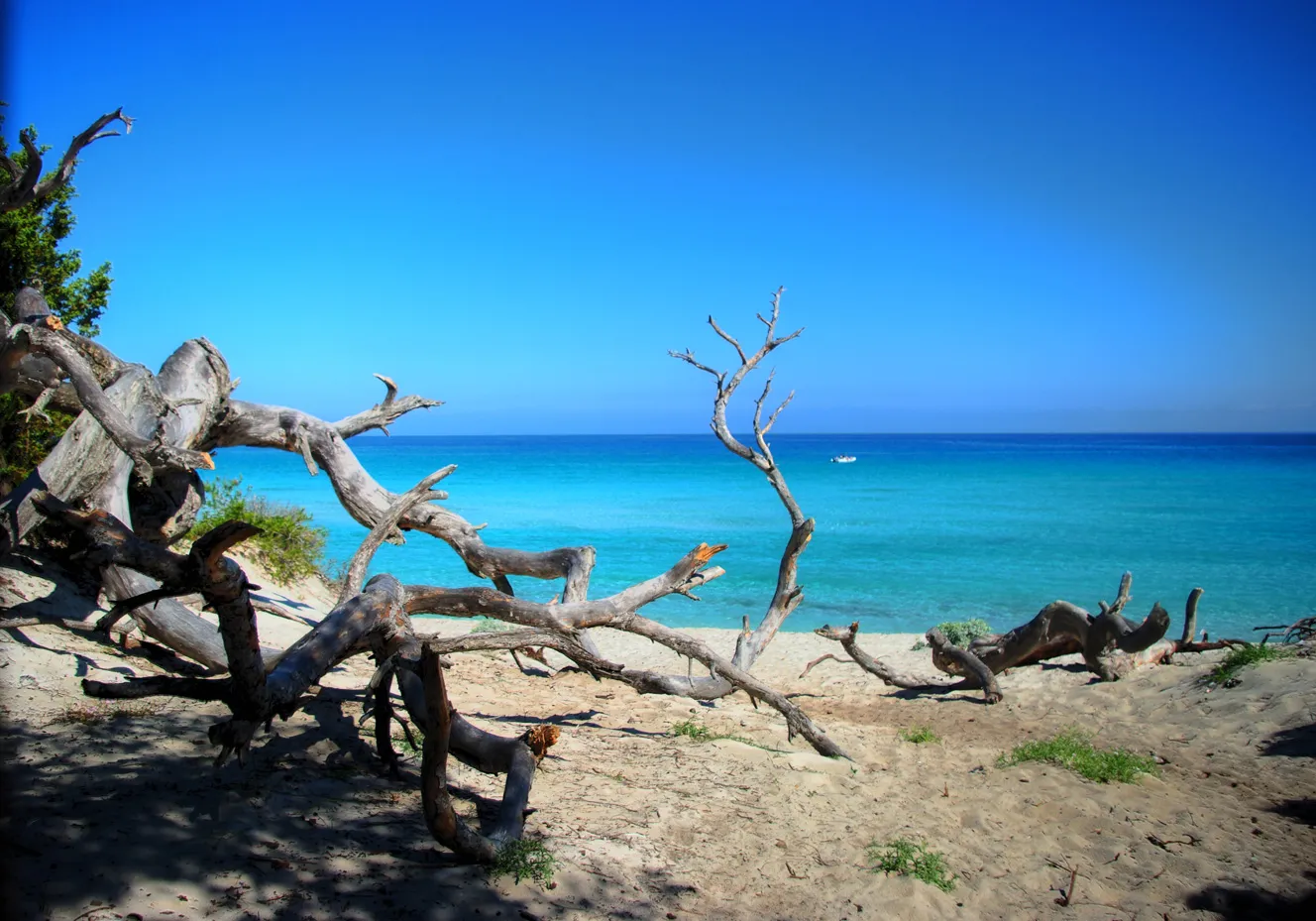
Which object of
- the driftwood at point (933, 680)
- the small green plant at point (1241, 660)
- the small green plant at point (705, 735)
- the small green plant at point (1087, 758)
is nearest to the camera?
the small green plant at point (1087, 758)

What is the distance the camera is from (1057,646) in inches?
389

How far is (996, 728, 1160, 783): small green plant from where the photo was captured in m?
6.21

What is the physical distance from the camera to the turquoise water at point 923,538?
1833 cm

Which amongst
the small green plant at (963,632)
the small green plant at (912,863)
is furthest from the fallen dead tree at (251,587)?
the small green plant at (963,632)

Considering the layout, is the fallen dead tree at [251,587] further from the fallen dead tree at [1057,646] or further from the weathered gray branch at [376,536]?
the fallen dead tree at [1057,646]

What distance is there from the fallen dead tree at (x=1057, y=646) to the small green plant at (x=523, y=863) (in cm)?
572

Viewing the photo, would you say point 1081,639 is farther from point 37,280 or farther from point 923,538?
point 923,538

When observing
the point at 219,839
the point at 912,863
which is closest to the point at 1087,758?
the point at 912,863

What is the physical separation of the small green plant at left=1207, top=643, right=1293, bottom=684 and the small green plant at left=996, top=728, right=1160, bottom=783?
225cm

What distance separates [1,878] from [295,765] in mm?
2296

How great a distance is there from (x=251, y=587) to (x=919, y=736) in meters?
5.77

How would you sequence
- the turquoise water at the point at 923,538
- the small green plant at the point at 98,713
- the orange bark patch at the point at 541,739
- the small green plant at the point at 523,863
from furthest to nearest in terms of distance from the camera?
the turquoise water at the point at 923,538
the orange bark patch at the point at 541,739
the small green plant at the point at 98,713
the small green plant at the point at 523,863

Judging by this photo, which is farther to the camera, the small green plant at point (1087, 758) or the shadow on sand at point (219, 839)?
the small green plant at point (1087, 758)

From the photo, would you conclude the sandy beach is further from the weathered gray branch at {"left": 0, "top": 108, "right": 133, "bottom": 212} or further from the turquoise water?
the turquoise water
